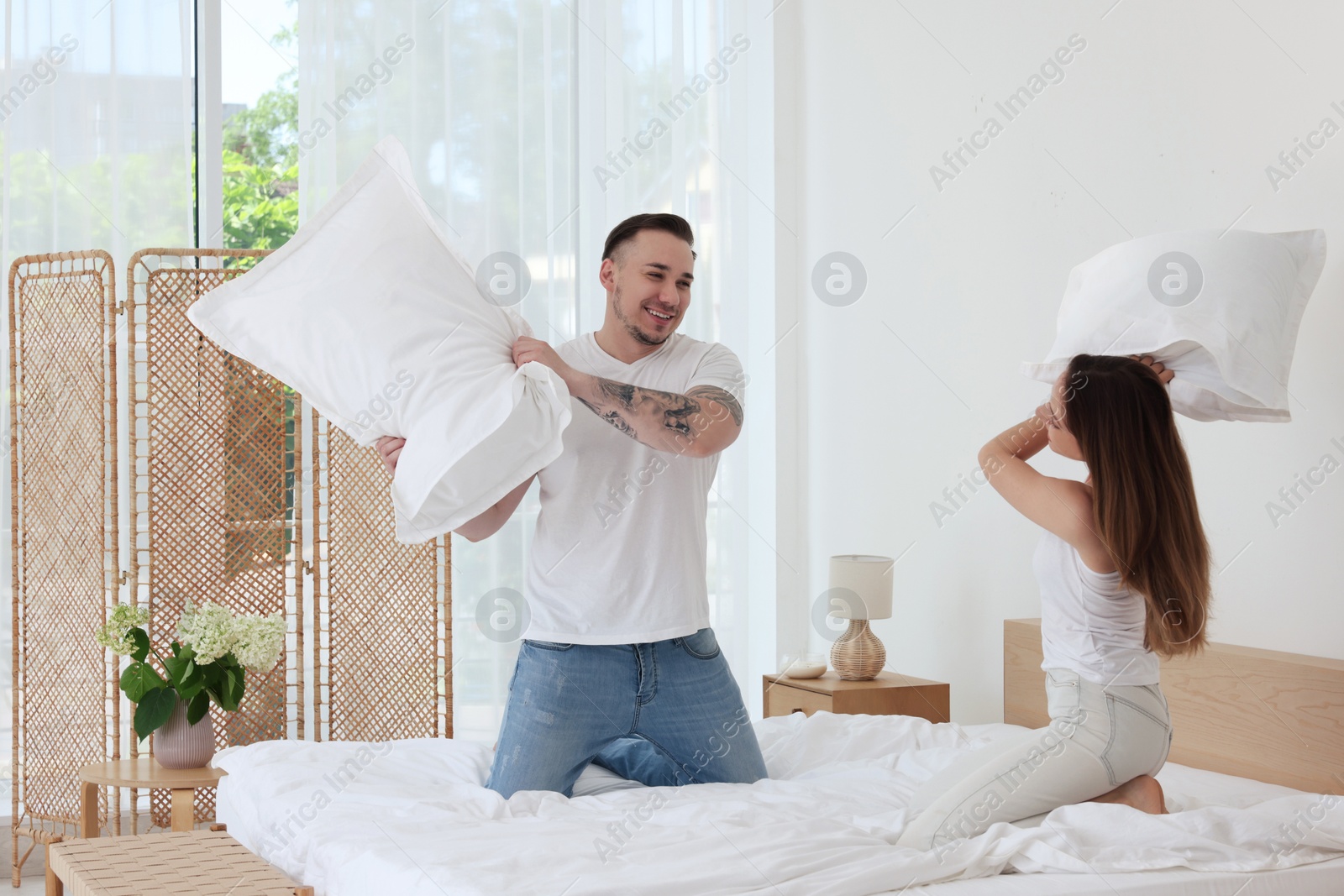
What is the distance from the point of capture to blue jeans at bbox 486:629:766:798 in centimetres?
229

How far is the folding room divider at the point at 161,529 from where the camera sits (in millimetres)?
3398

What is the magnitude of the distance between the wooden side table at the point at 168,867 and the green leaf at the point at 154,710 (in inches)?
32.8

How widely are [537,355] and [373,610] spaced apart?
5.86 feet

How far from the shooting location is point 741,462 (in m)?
4.70

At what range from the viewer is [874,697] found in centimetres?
341

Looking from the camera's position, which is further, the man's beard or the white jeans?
the man's beard

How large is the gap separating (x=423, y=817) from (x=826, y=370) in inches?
Answer: 109

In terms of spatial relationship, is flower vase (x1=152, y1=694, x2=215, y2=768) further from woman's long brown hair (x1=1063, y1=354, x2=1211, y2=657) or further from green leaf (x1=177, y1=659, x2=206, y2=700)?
woman's long brown hair (x1=1063, y1=354, x2=1211, y2=657)

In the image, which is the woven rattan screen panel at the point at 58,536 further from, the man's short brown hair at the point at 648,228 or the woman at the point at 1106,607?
the woman at the point at 1106,607

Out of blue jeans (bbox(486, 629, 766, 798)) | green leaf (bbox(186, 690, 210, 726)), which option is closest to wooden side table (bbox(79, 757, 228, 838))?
green leaf (bbox(186, 690, 210, 726))

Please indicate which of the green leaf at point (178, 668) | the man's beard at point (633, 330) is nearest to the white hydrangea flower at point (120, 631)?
the green leaf at point (178, 668)

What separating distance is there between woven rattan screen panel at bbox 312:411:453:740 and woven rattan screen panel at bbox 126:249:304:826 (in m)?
0.11

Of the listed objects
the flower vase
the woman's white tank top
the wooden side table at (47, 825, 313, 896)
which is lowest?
the flower vase

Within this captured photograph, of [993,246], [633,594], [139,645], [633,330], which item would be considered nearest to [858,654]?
[993,246]
